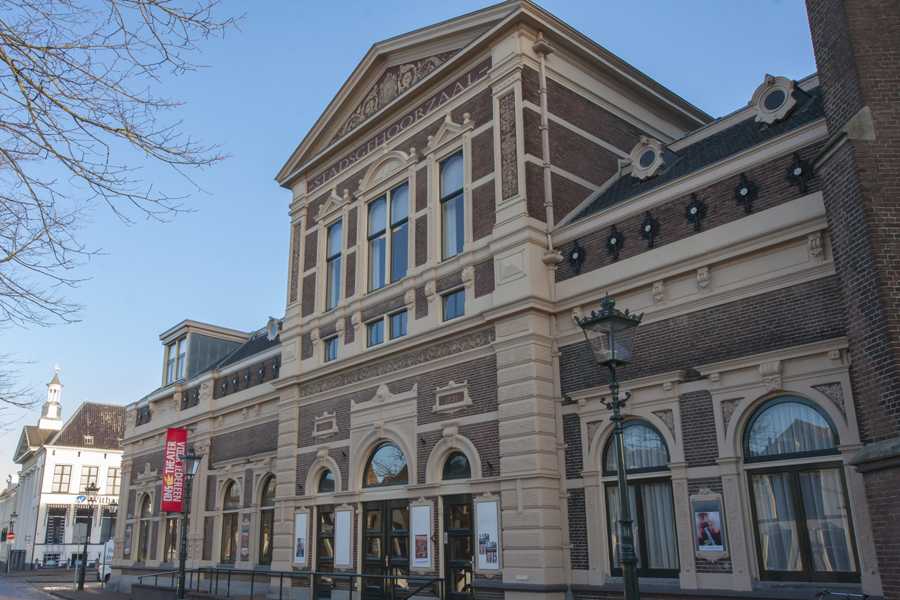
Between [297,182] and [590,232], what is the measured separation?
534 inches

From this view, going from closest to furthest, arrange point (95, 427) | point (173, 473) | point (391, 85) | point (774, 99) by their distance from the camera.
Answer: point (774, 99)
point (391, 85)
point (173, 473)
point (95, 427)

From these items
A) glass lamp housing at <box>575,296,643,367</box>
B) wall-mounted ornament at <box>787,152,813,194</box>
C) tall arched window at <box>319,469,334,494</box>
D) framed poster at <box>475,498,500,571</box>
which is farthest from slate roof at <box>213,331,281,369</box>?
glass lamp housing at <box>575,296,643,367</box>

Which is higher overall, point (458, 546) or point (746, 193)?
point (746, 193)

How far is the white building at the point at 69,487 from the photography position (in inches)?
2810

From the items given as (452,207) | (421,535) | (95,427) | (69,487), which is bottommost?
(421,535)

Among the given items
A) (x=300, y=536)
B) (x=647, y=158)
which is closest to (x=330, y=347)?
(x=300, y=536)

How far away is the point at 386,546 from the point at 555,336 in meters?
Answer: 7.09

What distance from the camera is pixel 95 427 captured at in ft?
257

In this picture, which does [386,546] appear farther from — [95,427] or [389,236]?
[95,427]

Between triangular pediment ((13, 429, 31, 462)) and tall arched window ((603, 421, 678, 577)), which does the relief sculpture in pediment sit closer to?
tall arched window ((603, 421, 678, 577))

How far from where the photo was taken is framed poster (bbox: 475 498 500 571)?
1619 centimetres

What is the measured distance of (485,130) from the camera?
1928cm

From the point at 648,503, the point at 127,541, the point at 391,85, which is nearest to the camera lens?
the point at 648,503

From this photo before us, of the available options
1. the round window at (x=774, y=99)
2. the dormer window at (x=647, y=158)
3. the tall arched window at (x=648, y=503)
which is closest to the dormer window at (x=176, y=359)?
the dormer window at (x=647, y=158)
